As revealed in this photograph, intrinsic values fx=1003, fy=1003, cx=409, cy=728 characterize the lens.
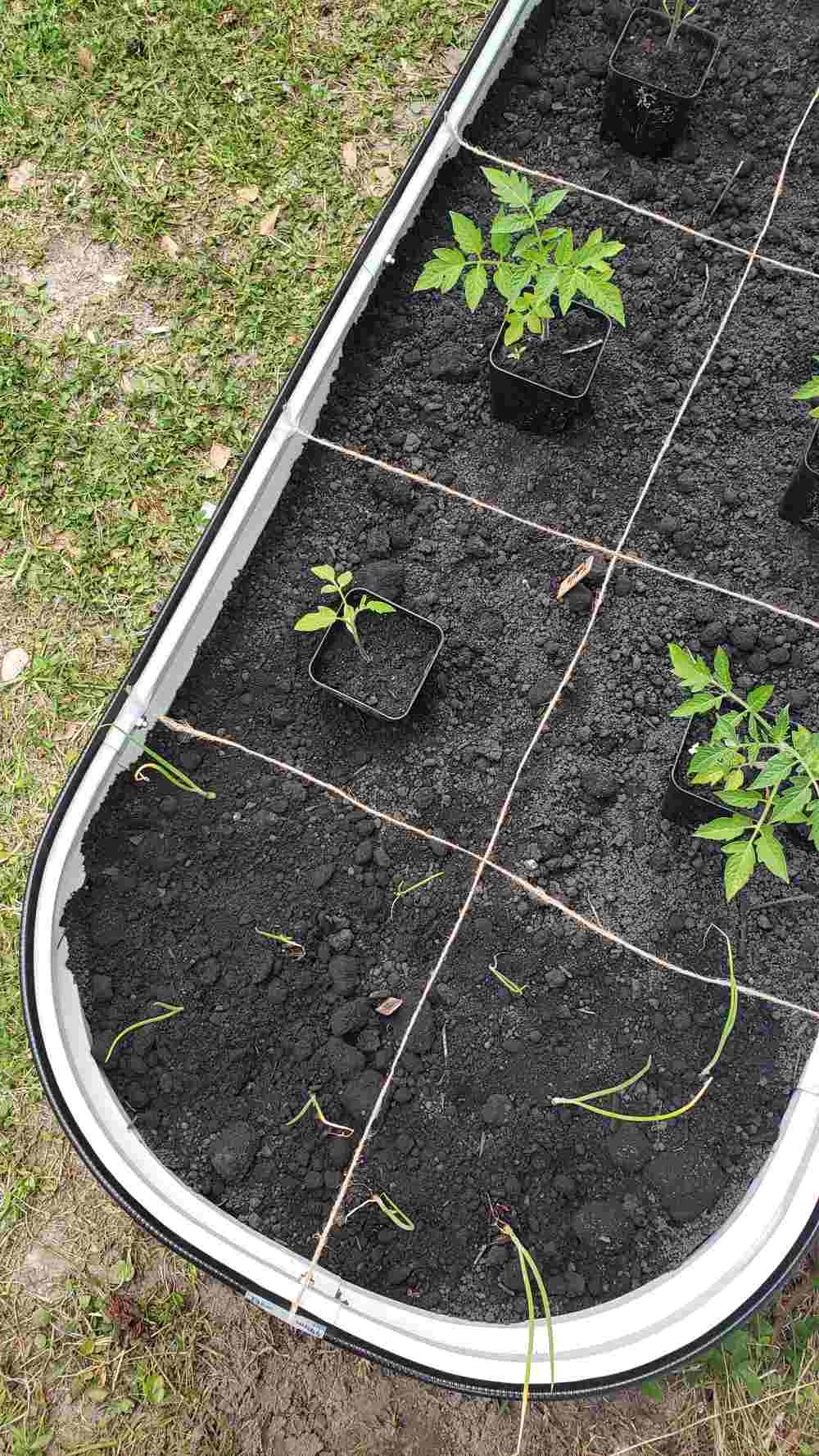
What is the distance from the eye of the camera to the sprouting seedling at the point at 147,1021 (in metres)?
1.98

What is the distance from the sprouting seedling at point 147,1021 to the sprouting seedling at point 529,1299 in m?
0.74

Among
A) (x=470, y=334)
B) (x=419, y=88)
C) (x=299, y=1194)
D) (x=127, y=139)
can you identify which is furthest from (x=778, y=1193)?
(x=127, y=139)

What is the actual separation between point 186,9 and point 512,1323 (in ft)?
12.1

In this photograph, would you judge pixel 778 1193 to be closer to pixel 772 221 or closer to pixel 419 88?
pixel 772 221

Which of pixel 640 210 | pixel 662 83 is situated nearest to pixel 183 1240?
pixel 640 210

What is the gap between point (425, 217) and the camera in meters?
2.44

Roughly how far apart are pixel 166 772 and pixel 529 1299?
47.2 inches

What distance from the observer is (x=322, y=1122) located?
6.38 feet

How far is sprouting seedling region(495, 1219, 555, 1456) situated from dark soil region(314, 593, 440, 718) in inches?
40.2

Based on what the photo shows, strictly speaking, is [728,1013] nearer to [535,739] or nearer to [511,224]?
[535,739]

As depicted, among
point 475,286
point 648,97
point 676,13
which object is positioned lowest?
point 475,286

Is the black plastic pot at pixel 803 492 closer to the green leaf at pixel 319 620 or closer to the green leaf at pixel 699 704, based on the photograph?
the green leaf at pixel 699 704

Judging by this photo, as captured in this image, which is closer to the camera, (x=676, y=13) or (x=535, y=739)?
(x=535, y=739)

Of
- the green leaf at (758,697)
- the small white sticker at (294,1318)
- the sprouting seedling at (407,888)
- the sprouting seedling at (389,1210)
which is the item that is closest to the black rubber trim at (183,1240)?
the small white sticker at (294,1318)
